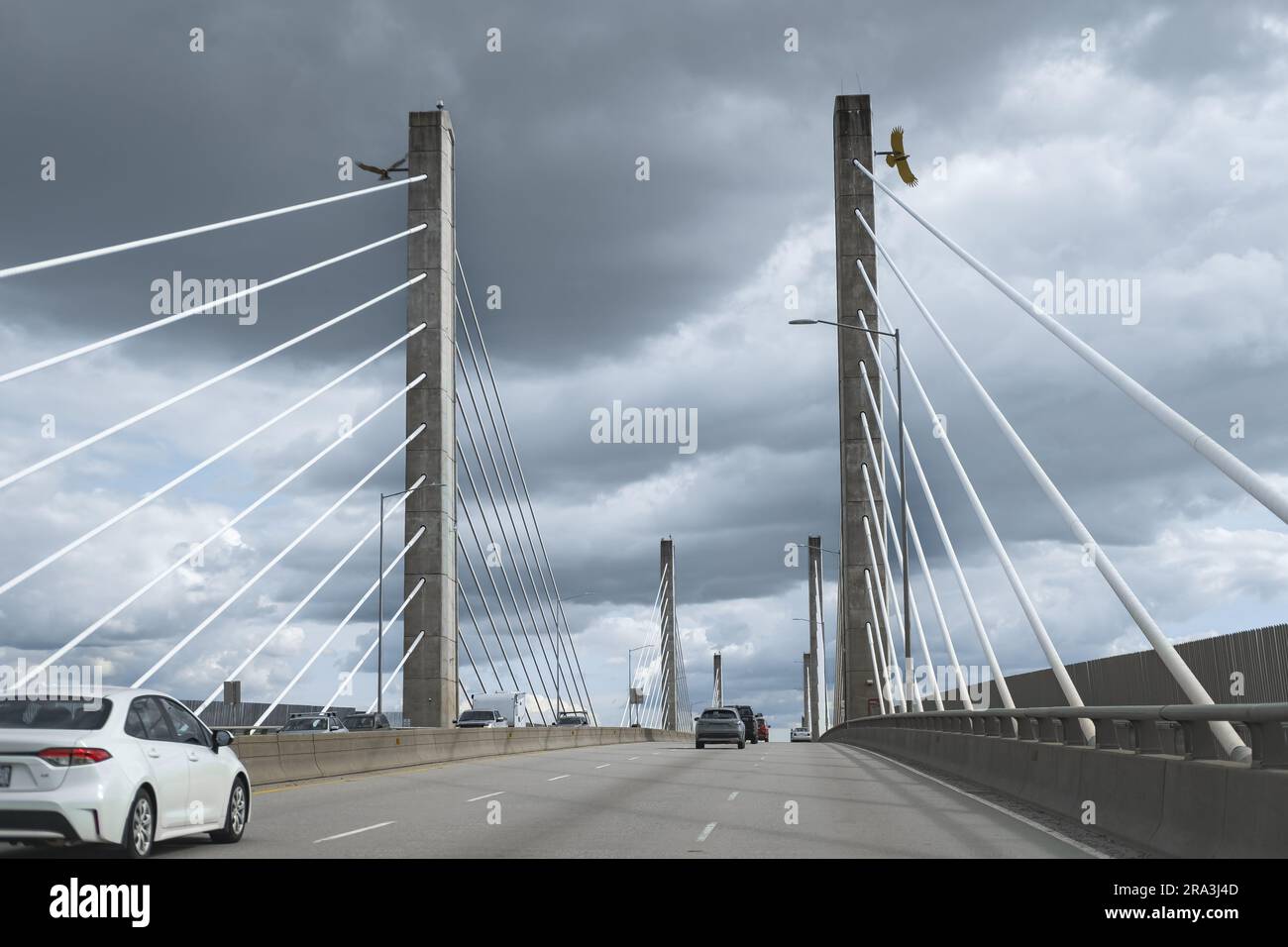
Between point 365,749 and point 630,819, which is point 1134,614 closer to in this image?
point 630,819

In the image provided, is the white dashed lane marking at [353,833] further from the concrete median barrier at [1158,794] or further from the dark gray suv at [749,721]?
the dark gray suv at [749,721]

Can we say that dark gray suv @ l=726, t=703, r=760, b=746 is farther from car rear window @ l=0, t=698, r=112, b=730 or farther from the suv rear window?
car rear window @ l=0, t=698, r=112, b=730

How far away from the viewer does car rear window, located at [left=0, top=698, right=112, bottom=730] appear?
452 inches

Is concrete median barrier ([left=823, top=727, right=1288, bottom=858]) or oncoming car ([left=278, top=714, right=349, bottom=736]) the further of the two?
oncoming car ([left=278, top=714, right=349, bottom=736])

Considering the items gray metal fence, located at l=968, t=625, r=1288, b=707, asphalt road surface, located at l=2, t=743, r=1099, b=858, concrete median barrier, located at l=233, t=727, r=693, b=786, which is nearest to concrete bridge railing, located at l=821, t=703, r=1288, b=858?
asphalt road surface, located at l=2, t=743, r=1099, b=858

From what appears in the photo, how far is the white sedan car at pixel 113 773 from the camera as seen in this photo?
10734 millimetres

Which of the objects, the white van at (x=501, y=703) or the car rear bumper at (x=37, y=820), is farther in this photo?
the white van at (x=501, y=703)

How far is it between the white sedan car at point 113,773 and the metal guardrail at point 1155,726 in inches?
323

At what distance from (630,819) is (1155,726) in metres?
5.64

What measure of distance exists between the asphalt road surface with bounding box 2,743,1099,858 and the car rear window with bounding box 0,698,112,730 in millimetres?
1392

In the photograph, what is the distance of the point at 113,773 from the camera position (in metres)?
11.1

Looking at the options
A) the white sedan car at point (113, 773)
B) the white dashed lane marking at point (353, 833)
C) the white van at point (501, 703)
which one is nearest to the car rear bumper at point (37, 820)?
the white sedan car at point (113, 773)
